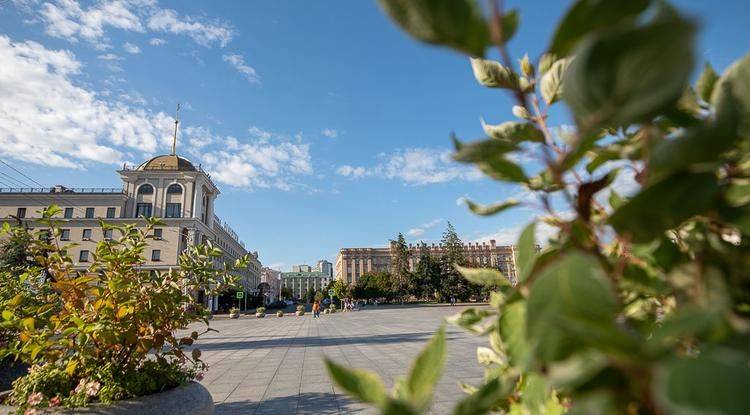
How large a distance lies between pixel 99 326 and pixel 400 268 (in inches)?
2544

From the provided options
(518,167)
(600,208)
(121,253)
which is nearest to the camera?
(518,167)

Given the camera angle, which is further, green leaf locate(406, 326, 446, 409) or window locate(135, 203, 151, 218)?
window locate(135, 203, 151, 218)

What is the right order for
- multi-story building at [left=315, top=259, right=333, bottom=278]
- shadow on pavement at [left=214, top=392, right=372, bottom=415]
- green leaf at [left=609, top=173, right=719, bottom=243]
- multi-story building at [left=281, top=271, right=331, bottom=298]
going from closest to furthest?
1. green leaf at [left=609, top=173, right=719, bottom=243]
2. shadow on pavement at [left=214, top=392, right=372, bottom=415]
3. multi-story building at [left=281, top=271, right=331, bottom=298]
4. multi-story building at [left=315, top=259, right=333, bottom=278]

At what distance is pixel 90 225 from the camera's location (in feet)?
140

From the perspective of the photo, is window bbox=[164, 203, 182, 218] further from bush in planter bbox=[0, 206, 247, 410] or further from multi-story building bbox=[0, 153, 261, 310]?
bush in planter bbox=[0, 206, 247, 410]

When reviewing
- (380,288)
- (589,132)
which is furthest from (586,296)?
(380,288)

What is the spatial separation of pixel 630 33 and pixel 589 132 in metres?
0.09

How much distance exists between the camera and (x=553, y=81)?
67cm

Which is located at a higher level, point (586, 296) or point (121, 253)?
point (121, 253)

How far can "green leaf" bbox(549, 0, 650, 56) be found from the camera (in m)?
0.36

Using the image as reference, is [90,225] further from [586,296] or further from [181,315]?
[586,296]

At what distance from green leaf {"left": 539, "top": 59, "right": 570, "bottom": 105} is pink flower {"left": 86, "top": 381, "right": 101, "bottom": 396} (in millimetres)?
3263

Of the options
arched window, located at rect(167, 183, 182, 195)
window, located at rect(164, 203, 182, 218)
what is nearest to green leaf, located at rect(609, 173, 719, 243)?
window, located at rect(164, 203, 182, 218)

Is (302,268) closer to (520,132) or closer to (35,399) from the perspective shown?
(35,399)
